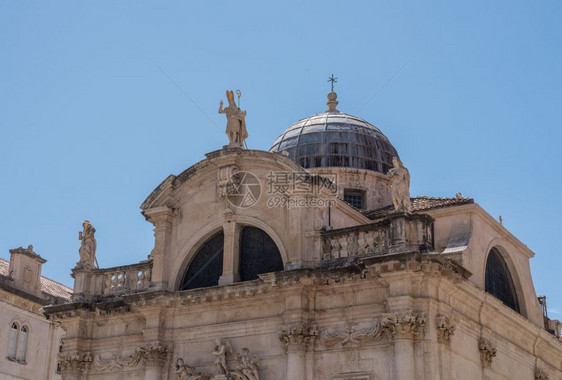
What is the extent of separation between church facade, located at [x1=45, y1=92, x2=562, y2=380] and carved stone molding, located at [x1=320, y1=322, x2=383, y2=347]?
4 cm

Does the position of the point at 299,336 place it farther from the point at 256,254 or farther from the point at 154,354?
the point at 154,354

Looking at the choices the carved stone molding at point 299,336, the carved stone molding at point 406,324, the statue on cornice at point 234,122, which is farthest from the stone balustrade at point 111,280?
the carved stone molding at point 406,324

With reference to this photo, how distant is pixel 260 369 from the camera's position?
22062mm

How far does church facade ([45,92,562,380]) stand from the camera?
20594 millimetres

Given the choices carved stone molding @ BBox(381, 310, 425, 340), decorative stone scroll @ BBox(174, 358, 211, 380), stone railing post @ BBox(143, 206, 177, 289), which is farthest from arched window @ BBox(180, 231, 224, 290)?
carved stone molding @ BBox(381, 310, 425, 340)

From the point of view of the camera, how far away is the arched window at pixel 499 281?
24.6m

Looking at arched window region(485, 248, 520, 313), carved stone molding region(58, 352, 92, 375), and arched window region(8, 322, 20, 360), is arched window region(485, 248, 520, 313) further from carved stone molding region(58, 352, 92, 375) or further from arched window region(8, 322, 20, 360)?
arched window region(8, 322, 20, 360)

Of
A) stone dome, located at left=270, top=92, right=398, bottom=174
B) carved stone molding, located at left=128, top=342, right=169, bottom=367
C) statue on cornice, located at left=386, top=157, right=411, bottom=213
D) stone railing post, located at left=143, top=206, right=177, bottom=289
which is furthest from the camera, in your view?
stone dome, located at left=270, top=92, right=398, bottom=174

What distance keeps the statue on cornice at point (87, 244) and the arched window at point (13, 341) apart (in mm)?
10405

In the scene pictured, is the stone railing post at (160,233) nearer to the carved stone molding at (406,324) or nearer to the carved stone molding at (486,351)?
the carved stone molding at (406,324)

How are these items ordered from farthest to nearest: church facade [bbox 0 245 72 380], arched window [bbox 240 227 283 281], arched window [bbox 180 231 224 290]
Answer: church facade [bbox 0 245 72 380]
arched window [bbox 180 231 224 290]
arched window [bbox 240 227 283 281]

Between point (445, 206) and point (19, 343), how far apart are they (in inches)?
789

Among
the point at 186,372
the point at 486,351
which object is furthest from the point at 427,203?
the point at 186,372

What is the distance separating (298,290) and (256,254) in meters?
2.49
